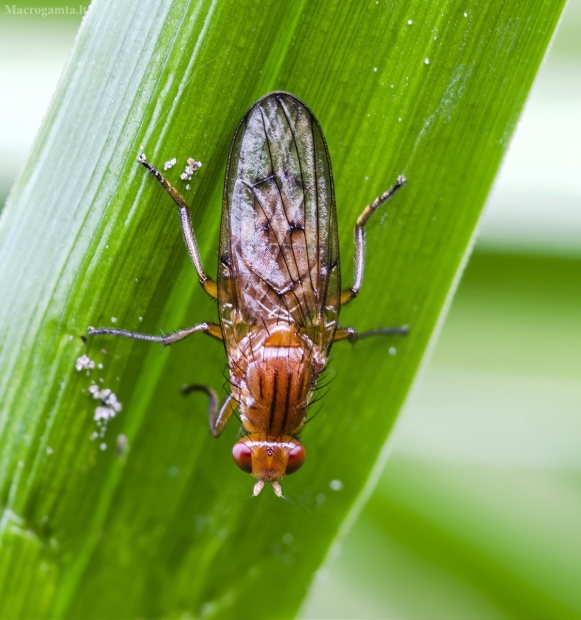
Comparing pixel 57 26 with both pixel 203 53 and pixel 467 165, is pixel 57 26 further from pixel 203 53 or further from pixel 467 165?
pixel 467 165

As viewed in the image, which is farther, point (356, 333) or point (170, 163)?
point (356, 333)

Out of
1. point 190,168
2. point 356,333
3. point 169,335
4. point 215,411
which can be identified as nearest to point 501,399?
point 356,333

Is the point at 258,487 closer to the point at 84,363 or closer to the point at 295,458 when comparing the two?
the point at 295,458

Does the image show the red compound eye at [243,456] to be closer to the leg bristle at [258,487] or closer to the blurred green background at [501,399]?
the leg bristle at [258,487]

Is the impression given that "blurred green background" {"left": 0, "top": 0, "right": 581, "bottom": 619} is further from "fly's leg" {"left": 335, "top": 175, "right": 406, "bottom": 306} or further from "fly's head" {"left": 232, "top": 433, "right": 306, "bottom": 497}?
"fly's leg" {"left": 335, "top": 175, "right": 406, "bottom": 306}

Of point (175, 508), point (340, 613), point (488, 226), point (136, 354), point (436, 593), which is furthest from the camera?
point (340, 613)

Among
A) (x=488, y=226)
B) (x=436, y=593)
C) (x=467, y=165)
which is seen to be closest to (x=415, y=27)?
(x=467, y=165)

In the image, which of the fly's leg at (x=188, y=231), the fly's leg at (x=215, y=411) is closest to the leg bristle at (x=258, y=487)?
the fly's leg at (x=215, y=411)
